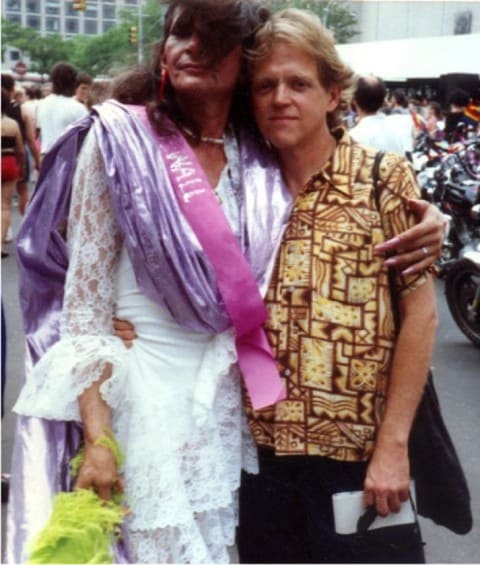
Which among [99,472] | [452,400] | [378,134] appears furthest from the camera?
[378,134]

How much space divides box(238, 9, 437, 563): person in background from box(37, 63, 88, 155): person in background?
23.7ft

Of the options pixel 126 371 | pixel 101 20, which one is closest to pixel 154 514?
pixel 126 371

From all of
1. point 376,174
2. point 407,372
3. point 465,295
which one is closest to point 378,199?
point 376,174

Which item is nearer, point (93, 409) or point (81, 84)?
point (93, 409)

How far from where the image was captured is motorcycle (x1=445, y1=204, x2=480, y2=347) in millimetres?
6129

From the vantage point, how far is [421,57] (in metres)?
21.7

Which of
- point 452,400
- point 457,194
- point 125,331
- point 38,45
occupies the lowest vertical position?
point 38,45

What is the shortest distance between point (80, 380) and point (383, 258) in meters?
0.64

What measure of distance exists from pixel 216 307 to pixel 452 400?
3468mm

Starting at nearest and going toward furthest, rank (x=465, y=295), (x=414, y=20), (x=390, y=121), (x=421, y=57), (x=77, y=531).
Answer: (x=77, y=531) < (x=465, y=295) < (x=390, y=121) < (x=421, y=57) < (x=414, y=20)

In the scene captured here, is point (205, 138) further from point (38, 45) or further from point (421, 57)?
point (38, 45)

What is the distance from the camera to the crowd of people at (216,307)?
1.84 metres

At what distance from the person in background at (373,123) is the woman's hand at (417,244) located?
15.3ft

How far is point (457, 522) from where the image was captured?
6.91ft
